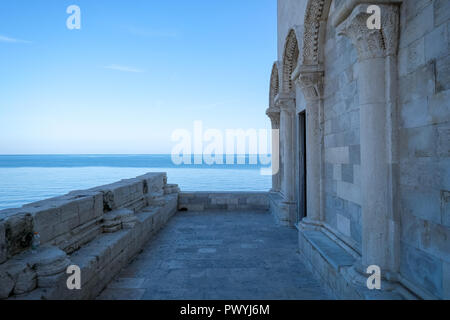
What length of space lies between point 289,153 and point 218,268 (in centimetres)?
433

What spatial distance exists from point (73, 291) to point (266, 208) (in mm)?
7795

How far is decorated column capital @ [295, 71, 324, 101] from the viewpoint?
4.92 meters

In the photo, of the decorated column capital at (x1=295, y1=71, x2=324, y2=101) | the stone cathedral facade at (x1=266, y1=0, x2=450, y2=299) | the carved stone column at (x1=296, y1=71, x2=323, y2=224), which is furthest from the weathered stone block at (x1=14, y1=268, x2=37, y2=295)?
the decorated column capital at (x1=295, y1=71, x2=324, y2=101)

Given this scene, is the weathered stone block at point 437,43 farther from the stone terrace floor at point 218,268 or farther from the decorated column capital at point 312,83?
the stone terrace floor at point 218,268

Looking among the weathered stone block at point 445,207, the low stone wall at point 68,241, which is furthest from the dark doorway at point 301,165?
the weathered stone block at point 445,207

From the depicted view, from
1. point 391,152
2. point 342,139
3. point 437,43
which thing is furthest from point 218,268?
point 437,43

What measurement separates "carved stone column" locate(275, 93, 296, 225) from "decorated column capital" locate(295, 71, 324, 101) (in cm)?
289

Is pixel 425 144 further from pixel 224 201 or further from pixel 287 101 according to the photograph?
pixel 224 201

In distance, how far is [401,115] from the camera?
2.76 m

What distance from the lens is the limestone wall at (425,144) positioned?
2.22 metres

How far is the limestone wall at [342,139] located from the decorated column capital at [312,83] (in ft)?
0.34

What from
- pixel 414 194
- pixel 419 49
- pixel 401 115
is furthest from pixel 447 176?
pixel 419 49

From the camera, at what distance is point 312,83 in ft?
16.4

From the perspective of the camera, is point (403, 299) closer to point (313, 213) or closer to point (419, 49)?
point (419, 49)
